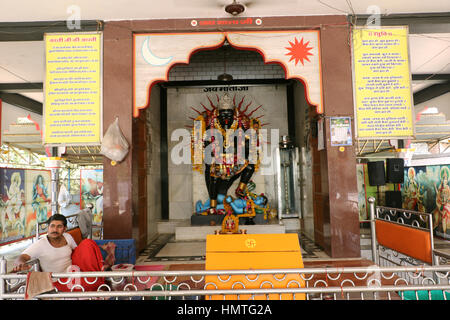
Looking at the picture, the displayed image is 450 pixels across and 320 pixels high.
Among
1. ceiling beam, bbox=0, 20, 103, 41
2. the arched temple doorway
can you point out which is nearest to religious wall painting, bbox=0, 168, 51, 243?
ceiling beam, bbox=0, 20, 103, 41

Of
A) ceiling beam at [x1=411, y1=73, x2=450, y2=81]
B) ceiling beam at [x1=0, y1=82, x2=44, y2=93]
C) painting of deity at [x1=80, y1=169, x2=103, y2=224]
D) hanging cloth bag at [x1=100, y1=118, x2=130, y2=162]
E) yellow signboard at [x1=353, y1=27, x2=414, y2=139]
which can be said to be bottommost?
painting of deity at [x1=80, y1=169, x2=103, y2=224]

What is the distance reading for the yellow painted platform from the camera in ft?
7.66

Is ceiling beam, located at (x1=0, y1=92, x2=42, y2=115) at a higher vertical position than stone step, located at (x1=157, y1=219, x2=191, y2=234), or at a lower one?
higher

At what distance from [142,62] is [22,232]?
20.5 ft

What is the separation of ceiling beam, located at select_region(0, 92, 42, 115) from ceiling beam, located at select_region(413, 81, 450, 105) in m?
10.5

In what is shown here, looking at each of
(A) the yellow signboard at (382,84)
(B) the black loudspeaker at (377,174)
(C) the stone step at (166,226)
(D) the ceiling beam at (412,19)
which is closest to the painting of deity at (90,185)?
(C) the stone step at (166,226)

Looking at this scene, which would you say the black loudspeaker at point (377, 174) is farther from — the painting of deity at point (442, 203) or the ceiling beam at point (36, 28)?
the ceiling beam at point (36, 28)

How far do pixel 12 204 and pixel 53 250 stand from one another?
5472 mm

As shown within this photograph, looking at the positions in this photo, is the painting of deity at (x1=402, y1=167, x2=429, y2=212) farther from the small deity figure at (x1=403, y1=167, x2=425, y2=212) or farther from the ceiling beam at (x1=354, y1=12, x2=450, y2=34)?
the ceiling beam at (x1=354, y1=12, x2=450, y2=34)

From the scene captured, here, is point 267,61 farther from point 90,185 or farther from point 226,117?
point 90,185

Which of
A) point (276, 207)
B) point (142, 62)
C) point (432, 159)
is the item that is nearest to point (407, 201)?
point (432, 159)

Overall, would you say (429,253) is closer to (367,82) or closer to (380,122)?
(380,122)

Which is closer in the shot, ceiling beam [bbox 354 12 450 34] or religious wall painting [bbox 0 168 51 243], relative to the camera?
ceiling beam [bbox 354 12 450 34]

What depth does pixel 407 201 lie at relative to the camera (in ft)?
26.3
